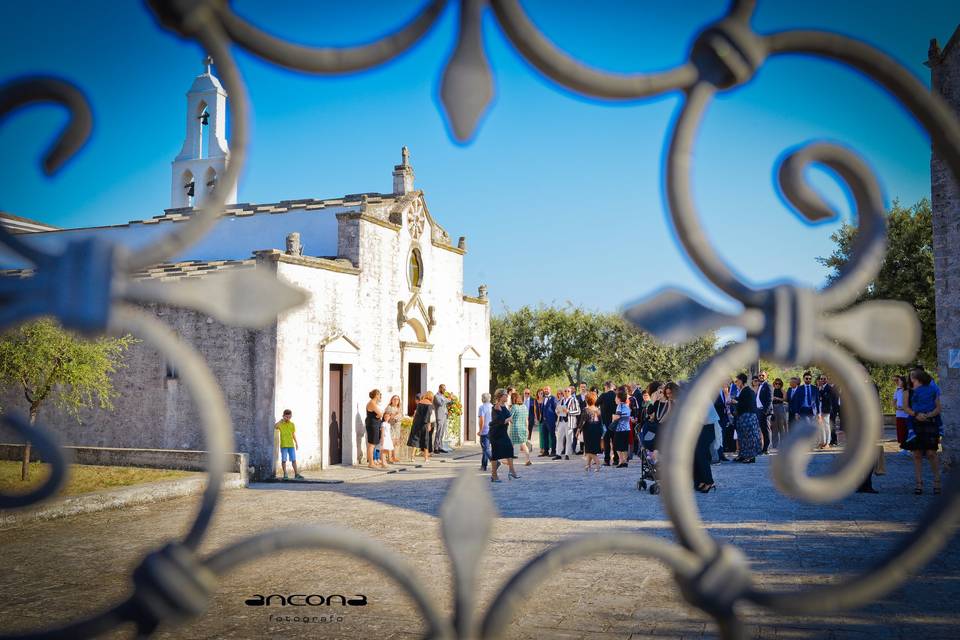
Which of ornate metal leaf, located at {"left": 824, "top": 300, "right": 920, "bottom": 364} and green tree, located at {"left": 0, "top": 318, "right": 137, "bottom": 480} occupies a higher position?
green tree, located at {"left": 0, "top": 318, "right": 137, "bottom": 480}

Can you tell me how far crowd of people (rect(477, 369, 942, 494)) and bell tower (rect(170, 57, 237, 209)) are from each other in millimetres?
Answer: 16493

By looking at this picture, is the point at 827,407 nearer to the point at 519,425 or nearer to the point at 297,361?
the point at 519,425

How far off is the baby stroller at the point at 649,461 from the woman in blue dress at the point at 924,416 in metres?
3.53

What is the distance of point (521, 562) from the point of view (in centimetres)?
736

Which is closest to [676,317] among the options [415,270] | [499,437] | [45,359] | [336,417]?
[499,437]

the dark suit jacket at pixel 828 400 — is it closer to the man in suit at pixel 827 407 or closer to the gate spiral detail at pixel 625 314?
the man in suit at pixel 827 407

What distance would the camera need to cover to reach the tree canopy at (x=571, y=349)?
4638 centimetres

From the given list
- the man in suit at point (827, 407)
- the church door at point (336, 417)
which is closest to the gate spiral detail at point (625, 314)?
the church door at point (336, 417)

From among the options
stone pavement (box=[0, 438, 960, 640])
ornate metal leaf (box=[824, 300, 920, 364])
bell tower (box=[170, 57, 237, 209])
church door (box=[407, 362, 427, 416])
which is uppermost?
bell tower (box=[170, 57, 237, 209])

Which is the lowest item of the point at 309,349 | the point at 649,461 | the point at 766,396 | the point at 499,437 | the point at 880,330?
the point at 649,461

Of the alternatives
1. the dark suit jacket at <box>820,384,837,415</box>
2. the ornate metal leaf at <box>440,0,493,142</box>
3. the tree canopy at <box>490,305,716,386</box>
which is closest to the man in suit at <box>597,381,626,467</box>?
the dark suit jacket at <box>820,384,837,415</box>

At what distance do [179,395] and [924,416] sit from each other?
13.8 metres

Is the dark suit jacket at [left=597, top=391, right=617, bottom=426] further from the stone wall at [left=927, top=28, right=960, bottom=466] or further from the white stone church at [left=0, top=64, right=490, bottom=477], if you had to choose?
the stone wall at [left=927, top=28, right=960, bottom=466]

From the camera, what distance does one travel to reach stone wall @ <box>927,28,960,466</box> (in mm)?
11688
